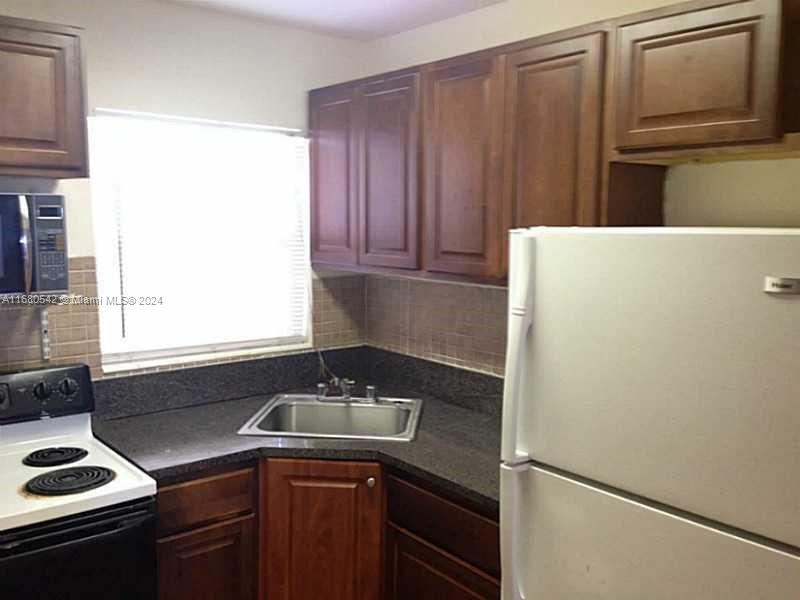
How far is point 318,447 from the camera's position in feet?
7.68

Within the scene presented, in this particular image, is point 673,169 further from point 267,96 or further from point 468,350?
point 267,96

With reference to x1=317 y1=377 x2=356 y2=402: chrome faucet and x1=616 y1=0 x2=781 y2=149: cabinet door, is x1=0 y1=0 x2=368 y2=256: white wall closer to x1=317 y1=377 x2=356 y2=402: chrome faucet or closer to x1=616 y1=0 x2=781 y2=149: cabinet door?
x1=317 y1=377 x2=356 y2=402: chrome faucet

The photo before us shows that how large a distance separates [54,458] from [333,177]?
4.74ft

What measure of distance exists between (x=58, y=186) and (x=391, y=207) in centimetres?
113

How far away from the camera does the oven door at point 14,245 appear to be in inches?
80.0

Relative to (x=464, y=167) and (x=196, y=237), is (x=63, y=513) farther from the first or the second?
(x=464, y=167)

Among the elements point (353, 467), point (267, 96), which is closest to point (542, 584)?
point (353, 467)

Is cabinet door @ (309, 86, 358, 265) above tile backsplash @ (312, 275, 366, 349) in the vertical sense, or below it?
above

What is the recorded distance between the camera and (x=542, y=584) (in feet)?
5.49

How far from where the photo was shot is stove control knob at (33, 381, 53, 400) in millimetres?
2293

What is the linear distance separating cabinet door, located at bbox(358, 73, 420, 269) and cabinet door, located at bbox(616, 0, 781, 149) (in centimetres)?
85

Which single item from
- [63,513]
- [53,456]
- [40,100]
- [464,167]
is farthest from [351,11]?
[63,513]

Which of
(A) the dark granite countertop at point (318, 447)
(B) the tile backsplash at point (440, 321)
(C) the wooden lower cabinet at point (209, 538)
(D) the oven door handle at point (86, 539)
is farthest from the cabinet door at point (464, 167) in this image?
(D) the oven door handle at point (86, 539)

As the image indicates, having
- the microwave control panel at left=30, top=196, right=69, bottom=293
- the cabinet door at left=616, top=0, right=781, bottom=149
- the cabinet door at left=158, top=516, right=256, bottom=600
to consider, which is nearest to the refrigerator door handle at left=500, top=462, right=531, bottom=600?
the cabinet door at left=616, top=0, right=781, bottom=149
